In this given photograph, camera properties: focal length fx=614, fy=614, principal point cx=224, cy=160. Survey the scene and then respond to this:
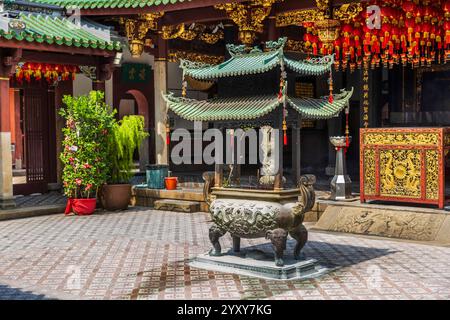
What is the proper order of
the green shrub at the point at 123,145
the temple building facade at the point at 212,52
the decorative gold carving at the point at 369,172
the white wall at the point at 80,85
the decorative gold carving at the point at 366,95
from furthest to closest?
the white wall at the point at 80,85, the decorative gold carving at the point at 366,95, the green shrub at the point at 123,145, the temple building facade at the point at 212,52, the decorative gold carving at the point at 369,172

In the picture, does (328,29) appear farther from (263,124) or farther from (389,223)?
(263,124)

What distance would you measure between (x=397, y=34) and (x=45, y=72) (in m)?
8.01

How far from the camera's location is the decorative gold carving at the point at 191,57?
14750 millimetres

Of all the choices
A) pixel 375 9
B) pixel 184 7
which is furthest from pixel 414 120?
pixel 184 7

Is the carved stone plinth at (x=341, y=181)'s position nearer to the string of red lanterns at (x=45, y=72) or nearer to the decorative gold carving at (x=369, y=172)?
the decorative gold carving at (x=369, y=172)

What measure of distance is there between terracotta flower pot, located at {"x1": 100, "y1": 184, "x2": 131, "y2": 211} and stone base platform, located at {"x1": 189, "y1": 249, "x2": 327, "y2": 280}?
18.0ft

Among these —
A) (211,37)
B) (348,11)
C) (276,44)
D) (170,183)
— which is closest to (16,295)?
(276,44)

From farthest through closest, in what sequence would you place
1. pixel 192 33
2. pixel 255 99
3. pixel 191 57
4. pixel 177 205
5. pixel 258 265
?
pixel 191 57
pixel 192 33
pixel 177 205
pixel 255 99
pixel 258 265

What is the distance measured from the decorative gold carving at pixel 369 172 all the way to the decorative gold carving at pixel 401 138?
0.19 m

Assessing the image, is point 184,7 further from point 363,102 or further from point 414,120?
point 414,120

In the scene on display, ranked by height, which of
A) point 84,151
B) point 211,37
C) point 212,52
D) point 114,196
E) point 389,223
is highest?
point 211,37

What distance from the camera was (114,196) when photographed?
512 inches

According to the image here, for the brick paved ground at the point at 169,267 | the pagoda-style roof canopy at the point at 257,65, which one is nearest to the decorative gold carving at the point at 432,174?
the brick paved ground at the point at 169,267

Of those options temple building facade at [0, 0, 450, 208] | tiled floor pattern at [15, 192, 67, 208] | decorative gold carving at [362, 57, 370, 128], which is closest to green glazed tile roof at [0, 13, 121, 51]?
temple building facade at [0, 0, 450, 208]
